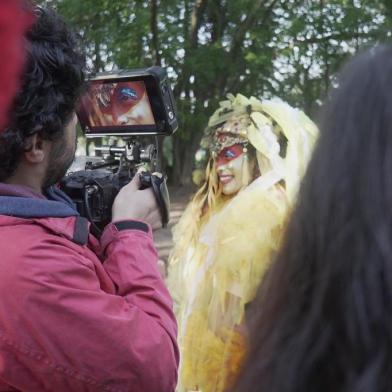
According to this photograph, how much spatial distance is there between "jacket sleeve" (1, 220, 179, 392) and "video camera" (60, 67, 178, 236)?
29cm

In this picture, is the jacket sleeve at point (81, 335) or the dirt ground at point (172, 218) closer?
the jacket sleeve at point (81, 335)

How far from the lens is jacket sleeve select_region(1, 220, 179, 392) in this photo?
0.98m

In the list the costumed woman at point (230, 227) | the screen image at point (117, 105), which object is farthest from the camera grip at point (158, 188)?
the costumed woman at point (230, 227)

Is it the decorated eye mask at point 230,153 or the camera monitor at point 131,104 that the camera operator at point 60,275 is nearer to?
the camera monitor at point 131,104

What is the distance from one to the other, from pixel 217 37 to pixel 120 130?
366 inches

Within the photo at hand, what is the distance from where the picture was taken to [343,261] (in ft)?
1.97

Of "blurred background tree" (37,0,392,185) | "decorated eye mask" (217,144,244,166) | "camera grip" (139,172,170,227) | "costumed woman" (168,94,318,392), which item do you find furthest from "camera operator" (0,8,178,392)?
"blurred background tree" (37,0,392,185)

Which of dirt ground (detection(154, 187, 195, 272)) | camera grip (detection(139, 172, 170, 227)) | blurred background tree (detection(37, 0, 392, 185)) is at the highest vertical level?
blurred background tree (detection(37, 0, 392, 185))

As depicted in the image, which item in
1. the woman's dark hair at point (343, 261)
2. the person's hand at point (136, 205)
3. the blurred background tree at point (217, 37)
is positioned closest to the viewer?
the woman's dark hair at point (343, 261)

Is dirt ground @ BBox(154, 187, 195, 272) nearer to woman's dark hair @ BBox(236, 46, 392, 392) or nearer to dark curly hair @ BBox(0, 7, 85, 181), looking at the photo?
dark curly hair @ BBox(0, 7, 85, 181)

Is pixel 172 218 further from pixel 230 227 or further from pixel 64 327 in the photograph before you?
pixel 64 327

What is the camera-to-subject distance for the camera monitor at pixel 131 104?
1.45 metres

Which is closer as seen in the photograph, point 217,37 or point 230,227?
point 230,227

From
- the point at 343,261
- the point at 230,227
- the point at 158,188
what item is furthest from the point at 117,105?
the point at 343,261
